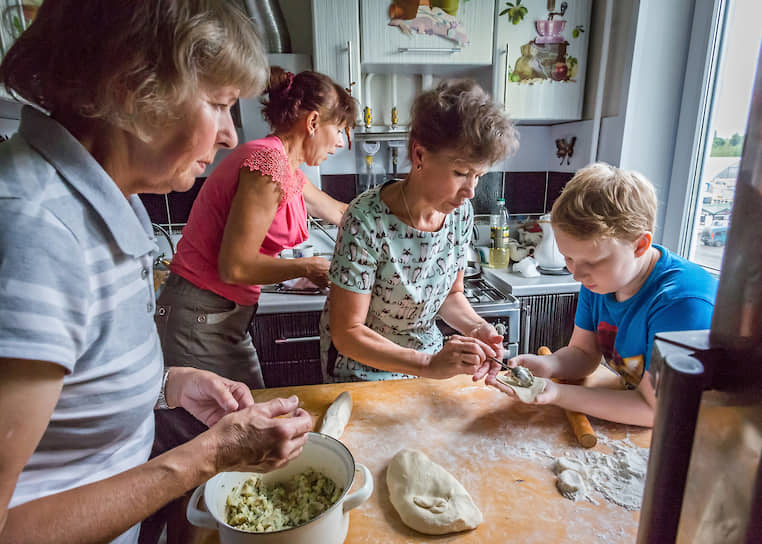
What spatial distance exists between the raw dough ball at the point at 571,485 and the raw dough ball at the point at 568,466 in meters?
0.02

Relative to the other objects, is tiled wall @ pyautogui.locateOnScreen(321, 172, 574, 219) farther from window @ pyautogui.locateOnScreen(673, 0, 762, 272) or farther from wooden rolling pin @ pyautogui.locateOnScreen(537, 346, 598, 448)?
wooden rolling pin @ pyautogui.locateOnScreen(537, 346, 598, 448)

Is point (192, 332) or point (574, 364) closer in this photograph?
point (574, 364)

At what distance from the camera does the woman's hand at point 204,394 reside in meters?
0.85

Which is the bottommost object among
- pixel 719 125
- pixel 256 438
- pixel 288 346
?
pixel 288 346

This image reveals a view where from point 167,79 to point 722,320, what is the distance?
24.5 inches

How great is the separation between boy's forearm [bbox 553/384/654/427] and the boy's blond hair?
364mm

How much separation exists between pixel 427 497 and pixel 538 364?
0.58 m

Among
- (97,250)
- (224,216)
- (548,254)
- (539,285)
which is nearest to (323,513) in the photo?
(97,250)

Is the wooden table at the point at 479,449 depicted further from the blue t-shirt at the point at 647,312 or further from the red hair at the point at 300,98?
the red hair at the point at 300,98

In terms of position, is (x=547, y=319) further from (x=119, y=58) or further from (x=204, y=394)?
(x=119, y=58)

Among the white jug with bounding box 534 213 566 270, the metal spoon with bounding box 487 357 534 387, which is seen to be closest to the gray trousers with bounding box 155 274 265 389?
the metal spoon with bounding box 487 357 534 387

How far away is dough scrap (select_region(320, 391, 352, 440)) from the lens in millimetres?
987

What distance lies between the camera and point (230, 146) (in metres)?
0.79

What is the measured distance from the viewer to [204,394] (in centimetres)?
86
